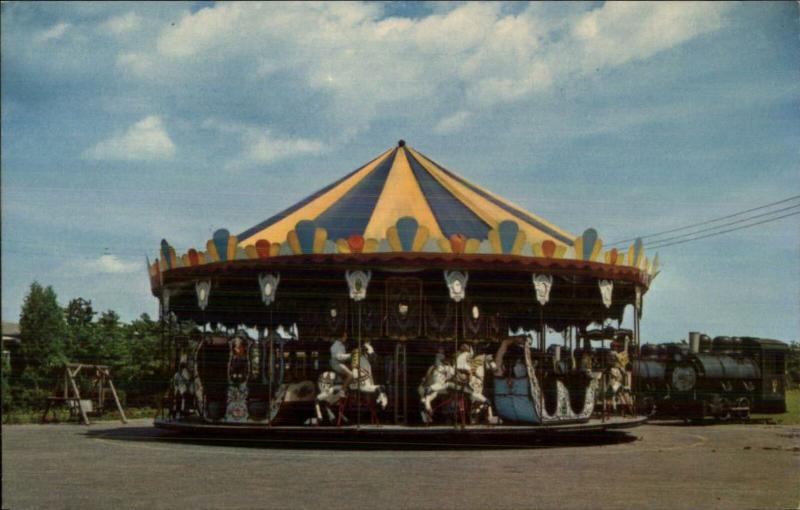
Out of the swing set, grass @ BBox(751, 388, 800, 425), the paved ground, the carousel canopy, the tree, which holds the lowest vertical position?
grass @ BBox(751, 388, 800, 425)

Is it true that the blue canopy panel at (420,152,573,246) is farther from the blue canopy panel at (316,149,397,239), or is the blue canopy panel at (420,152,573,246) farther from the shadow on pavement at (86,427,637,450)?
the shadow on pavement at (86,427,637,450)

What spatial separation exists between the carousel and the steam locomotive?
456 cm

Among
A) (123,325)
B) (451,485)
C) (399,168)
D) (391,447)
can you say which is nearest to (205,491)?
(451,485)

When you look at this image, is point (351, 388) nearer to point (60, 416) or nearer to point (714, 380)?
point (60, 416)

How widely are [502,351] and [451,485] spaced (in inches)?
231

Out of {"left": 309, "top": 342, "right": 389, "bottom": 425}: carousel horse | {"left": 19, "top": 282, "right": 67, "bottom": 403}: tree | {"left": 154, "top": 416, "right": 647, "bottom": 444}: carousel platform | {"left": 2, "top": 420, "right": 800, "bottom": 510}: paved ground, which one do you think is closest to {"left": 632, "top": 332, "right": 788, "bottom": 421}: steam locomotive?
{"left": 154, "top": 416, "right": 647, "bottom": 444}: carousel platform

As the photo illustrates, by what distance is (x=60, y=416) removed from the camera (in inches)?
797

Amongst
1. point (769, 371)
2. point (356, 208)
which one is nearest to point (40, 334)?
point (356, 208)

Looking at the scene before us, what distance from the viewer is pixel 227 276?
1422 centimetres

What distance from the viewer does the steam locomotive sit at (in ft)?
67.5

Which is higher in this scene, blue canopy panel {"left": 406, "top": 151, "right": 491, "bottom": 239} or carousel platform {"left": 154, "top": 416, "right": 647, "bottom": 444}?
blue canopy panel {"left": 406, "top": 151, "right": 491, "bottom": 239}

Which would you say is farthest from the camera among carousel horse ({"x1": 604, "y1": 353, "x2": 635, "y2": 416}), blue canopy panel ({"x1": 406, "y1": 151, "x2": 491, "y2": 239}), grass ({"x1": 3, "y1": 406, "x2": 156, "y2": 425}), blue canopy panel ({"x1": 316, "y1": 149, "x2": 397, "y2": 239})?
grass ({"x1": 3, "y1": 406, "x2": 156, "y2": 425})

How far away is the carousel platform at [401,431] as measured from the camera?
494 inches

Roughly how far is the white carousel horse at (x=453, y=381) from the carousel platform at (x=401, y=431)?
361mm
